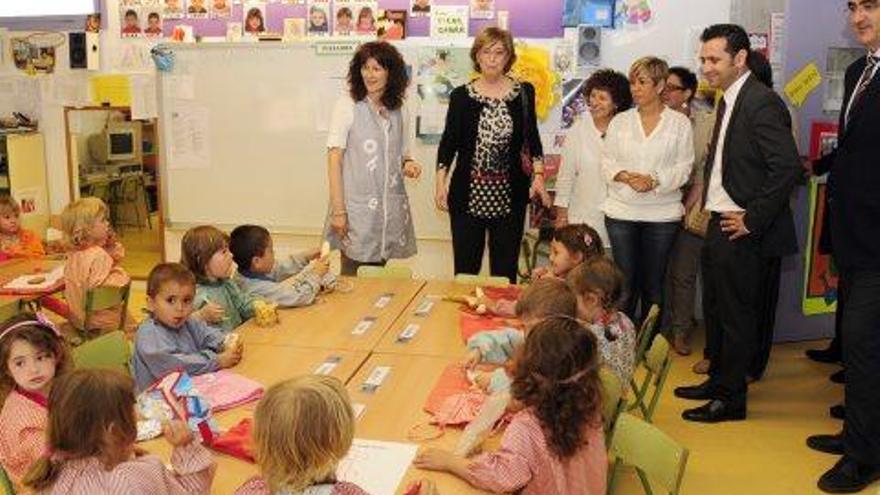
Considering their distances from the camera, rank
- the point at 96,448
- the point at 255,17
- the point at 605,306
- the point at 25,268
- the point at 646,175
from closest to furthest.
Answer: the point at 96,448 < the point at 605,306 < the point at 646,175 < the point at 25,268 < the point at 255,17

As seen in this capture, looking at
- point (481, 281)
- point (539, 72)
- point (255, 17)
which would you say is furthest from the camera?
point (255, 17)

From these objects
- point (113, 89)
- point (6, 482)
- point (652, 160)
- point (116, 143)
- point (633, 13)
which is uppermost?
point (633, 13)

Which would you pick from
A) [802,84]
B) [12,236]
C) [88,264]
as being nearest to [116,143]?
[12,236]

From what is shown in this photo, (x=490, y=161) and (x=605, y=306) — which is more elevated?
(x=490, y=161)

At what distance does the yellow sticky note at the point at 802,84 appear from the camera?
4.57m

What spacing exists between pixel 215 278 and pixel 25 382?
108cm

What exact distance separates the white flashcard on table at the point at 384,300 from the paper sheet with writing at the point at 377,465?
126cm

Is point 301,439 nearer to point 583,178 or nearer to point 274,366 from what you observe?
point 274,366

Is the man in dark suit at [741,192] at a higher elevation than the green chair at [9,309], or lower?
higher

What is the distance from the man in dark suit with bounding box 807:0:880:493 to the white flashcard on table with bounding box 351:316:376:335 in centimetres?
177

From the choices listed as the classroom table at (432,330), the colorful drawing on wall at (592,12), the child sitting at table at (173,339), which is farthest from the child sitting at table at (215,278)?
the colorful drawing on wall at (592,12)

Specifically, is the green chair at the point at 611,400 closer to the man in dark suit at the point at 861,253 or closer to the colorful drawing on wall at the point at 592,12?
the man in dark suit at the point at 861,253

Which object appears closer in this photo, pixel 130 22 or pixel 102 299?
pixel 102 299

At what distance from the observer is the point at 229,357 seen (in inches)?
103
